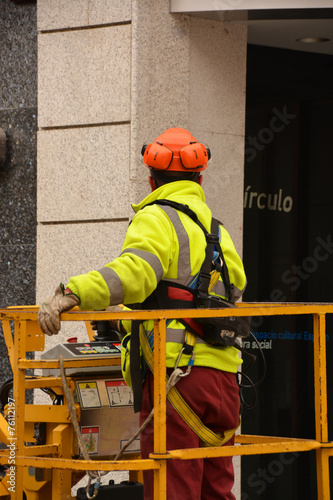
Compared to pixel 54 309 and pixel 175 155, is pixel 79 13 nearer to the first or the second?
pixel 175 155

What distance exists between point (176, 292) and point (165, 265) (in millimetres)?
178

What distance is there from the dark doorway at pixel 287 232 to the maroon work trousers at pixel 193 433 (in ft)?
10.2

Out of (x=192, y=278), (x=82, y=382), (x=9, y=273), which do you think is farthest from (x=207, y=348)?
(x=9, y=273)

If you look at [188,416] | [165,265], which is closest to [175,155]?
[165,265]

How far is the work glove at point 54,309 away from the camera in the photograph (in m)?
3.65

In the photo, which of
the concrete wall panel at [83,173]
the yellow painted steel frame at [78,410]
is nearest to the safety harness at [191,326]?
the yellow painted steel frame at [78,410]

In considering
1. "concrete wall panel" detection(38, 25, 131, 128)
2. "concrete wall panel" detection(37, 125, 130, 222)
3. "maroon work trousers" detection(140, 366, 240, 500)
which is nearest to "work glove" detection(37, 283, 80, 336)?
"maroon work trousers" detection(140, 366, 240, 500)

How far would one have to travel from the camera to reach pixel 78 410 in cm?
446

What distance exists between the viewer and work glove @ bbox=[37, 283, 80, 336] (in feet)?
12.0

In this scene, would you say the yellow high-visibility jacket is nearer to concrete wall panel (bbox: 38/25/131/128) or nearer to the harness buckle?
the harness buckle

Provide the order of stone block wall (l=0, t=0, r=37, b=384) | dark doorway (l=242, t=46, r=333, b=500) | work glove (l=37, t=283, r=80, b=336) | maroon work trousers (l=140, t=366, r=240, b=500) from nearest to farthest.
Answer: work glove (l=37, t=283, r=80, b=336) < maroon work trousers (l=140, t=366, r=240, b=500) < stone block wall (l=0, t=0, r=37, b=384) < dark doorway (l=242, t=46, r=333, b=500)

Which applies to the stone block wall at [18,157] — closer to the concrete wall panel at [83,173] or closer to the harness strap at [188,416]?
the concrete wall panel at [83,173]

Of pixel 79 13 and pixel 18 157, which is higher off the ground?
pixel 79 13

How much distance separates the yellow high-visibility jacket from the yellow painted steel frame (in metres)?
0.12
